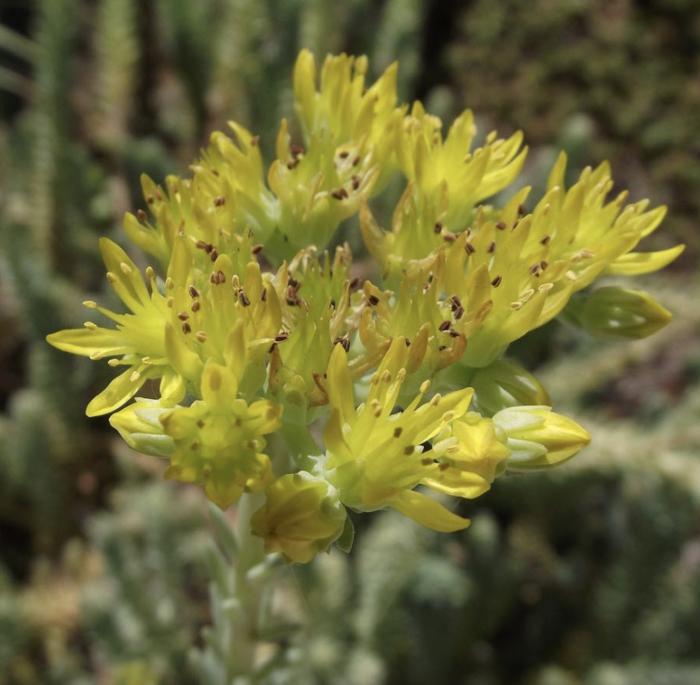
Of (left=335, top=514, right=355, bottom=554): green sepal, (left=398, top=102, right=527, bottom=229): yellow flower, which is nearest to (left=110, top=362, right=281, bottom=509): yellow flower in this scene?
(left=335, top=514, right=355, bottom=554): green sepal

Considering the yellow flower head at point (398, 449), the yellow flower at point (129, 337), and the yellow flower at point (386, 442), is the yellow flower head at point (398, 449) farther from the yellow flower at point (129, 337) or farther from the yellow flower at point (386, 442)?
the yellow flower at point (129, 337)

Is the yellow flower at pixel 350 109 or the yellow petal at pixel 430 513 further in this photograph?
the yellow flower at pixel 350 109

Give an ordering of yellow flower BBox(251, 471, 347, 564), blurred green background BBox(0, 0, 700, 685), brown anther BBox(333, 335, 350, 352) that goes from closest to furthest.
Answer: yellow flower BBox(251, 471, 347, 564), brown anther BBox(333, 335, 350, 352), blurred green background BBox(0, 0, 700, 685)

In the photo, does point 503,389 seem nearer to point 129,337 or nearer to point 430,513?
point 430,513

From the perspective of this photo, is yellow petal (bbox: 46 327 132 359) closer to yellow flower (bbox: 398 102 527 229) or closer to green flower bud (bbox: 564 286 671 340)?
yellow flower (bbox: 398 102 527 229)

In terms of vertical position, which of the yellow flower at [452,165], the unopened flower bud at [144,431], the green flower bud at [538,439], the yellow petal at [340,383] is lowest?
the green flower bud at [538,439]

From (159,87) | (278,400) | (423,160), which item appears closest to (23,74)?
(159,87)

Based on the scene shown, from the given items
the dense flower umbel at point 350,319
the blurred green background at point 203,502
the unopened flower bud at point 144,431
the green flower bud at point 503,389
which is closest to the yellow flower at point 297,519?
the dense flower umbel at point 350,319

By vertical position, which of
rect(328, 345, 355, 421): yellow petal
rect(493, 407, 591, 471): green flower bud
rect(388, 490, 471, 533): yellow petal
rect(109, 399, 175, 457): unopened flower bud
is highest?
rect(328, 345, 355, 421): yellow petal
